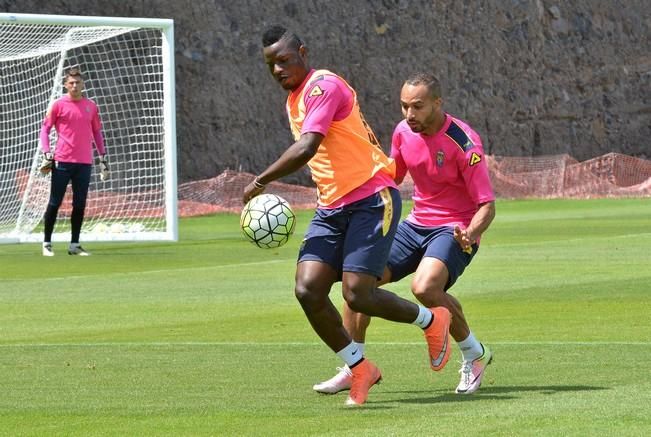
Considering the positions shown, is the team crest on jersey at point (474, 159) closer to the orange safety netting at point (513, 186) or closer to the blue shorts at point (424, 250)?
the blue shorts at point (424, 250)

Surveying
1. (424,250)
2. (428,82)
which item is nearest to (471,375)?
(424,250)

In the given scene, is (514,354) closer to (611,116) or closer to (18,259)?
(18,259)

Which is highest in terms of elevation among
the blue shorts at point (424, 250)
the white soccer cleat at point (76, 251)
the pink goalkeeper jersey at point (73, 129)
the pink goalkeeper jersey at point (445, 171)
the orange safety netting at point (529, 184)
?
the pink goalkeeper jersey at point (445, 171)

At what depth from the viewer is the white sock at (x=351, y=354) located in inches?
343

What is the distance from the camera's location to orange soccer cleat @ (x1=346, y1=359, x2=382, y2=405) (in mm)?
8484

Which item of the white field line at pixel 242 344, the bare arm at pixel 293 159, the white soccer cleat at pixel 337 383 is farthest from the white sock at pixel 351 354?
the white field line at pixel 242 344

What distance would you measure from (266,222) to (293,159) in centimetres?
61

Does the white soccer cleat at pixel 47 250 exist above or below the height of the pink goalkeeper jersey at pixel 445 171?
below

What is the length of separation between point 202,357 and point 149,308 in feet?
12.5

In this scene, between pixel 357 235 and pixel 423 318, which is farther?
pixel 423 318

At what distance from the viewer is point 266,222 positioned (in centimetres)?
878

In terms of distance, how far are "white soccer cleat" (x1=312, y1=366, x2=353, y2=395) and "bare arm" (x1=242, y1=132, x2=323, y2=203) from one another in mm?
1268

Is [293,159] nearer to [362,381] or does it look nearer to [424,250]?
[362,381]

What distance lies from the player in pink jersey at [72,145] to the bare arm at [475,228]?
11.9 metres
